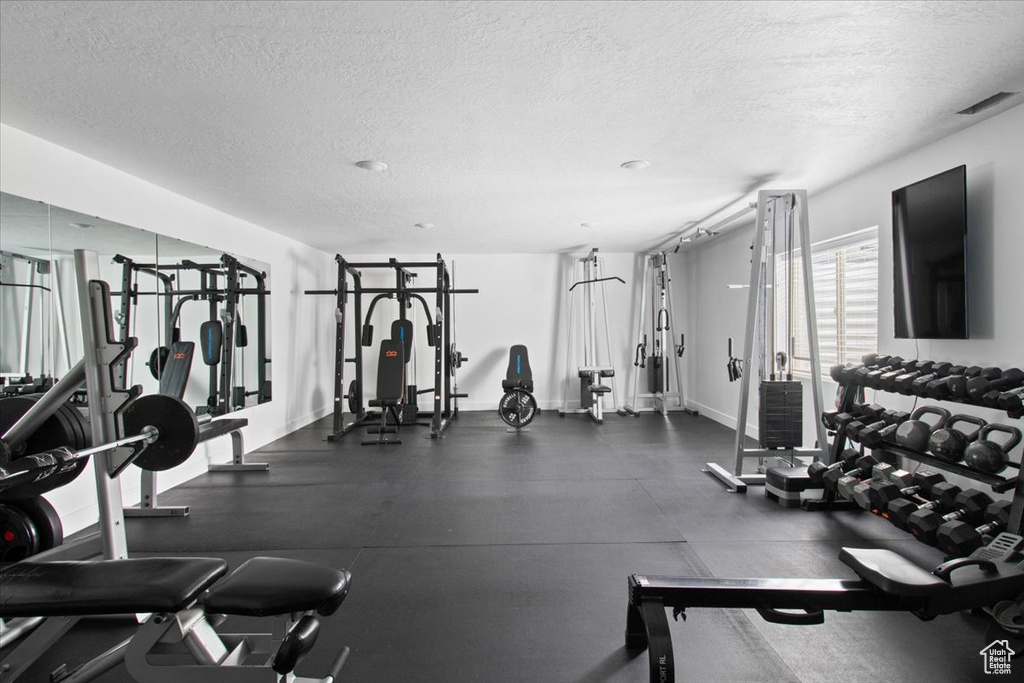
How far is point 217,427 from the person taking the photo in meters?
3.47

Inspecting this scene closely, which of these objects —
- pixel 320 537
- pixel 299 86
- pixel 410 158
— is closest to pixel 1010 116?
pixel 410 158

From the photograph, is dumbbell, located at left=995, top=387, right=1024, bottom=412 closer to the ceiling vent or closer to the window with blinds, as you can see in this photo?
the ceiling vent

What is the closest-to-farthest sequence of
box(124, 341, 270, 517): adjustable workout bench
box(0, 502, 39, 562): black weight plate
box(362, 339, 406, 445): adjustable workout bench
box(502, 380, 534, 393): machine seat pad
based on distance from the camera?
box(0, 502, 39, 562): black weight plate
box(124, 341, 270, 517): adjustable workout bench
box(362, 339, 406, 445): adjustable workout bench
box(502, 380, 534, 393): machine seat pad

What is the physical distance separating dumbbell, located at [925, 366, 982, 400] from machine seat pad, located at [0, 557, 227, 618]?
290 cm

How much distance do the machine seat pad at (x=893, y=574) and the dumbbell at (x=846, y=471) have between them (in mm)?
1354

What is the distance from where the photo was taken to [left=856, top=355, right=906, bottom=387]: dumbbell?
2.64 meters

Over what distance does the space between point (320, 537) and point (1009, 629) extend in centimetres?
281

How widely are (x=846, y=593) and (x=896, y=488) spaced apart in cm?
121

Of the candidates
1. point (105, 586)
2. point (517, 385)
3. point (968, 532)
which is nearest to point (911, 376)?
point (968, 532)

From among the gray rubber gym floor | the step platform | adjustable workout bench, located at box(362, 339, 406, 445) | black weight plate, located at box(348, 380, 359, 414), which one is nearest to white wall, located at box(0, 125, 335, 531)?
the gray rubber gym floor

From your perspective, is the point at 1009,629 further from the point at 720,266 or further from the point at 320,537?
the point at 720,266

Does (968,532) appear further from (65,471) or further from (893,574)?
(65,471)

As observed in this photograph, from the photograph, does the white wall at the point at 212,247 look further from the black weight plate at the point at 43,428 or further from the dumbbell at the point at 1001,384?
the dumbbell at the point at 1001,384

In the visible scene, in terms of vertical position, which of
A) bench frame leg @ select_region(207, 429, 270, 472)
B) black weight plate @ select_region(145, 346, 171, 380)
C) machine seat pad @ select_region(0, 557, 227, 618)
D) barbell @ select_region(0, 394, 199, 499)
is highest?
black weight plate @ select_region(145, 346, 171, 380)
